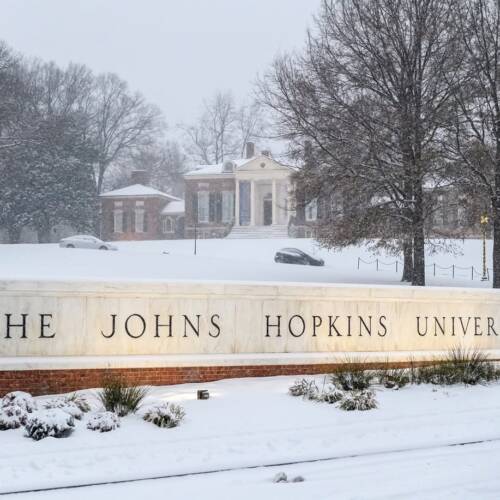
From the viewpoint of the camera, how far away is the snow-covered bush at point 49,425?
26.6ft

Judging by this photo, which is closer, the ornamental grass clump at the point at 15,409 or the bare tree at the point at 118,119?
the ornamental grass clump at the point at 15,409

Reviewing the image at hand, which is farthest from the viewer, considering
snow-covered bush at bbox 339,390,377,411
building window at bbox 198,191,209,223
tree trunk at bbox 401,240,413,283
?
building window at bbox 198,191,209,223

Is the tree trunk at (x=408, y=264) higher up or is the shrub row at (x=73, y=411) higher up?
the tree trunk at (x=408, y=264)

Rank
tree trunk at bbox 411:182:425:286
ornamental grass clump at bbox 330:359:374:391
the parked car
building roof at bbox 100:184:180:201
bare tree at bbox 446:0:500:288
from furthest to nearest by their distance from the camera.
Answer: building roof at bbox 100:184:180:201
the parked car
tree trunk at bbox 411:182:425:286
bare tree at bbox 446:0:500:288
ornamental grass clump at bbox 330:359:374:391

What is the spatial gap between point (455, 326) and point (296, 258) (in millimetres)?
22734

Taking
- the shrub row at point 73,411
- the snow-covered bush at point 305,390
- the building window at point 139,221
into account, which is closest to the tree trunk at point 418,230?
the snow-covered bush at point 305,390

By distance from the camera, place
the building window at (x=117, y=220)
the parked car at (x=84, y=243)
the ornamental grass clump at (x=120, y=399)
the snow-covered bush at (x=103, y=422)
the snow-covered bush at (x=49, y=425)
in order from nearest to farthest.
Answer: the snow-covered bush at (x=49, y=425) → the snow-covered bush at (x=103, y=422) → the ornamental grass clump at (x=120, y=399) → the parked car at (x=84, y=243) → the building window at (x=117, y=220)

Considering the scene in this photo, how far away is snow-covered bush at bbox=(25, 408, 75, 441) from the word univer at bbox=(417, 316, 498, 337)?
24.6 feet

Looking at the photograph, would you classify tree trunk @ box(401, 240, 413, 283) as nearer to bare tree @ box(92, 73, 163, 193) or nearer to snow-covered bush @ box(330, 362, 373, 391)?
snow-covered bush @ box(330, 362, 373, 391)

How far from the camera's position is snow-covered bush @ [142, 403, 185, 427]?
8719mm

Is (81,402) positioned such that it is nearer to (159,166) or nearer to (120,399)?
(120,399)

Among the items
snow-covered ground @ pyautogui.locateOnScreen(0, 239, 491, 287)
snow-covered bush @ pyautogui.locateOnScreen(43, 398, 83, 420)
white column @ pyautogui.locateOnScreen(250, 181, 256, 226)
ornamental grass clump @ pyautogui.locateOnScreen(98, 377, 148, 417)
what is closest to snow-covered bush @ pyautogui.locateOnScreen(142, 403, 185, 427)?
ornamental grass clump @ pyautogui.locateOnScreen(98, 377, 148, 417)

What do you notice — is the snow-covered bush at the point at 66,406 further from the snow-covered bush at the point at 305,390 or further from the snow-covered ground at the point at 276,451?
the snow-covered bush at the point at 305,390

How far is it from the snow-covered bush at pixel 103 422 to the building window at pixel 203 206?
155ft
